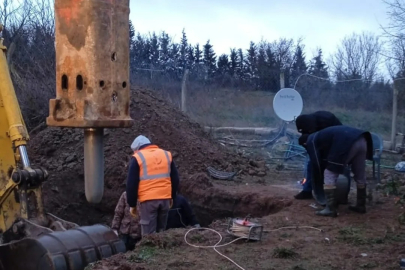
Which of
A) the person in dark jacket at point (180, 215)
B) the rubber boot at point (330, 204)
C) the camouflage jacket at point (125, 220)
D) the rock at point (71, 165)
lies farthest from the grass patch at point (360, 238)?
the rock at point (71, 165)

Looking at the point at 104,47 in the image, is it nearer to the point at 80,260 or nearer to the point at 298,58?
the point at 80,260

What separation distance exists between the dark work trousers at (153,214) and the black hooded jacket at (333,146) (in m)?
2.40

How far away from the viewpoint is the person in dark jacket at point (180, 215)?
8.97m

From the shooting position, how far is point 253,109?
24406 millimetres

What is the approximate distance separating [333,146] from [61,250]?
4215mm

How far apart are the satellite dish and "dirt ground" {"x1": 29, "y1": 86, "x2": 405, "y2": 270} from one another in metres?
1.30

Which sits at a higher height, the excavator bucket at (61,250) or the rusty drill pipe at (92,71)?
the rusty drill pipe at (92,71)

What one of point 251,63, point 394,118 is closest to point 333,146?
point 394,118

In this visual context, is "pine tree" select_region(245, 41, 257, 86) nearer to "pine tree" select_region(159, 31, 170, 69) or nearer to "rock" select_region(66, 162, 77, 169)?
"pine tree" select_region(159, 31, 170, 69)

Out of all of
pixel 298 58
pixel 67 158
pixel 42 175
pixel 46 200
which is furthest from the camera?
pixel 298 58

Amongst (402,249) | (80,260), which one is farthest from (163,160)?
(402,249)

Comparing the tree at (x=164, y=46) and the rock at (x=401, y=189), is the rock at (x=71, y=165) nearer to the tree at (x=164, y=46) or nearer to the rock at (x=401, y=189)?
the rock at (x=401, y=189)

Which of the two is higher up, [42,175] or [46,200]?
[42,175]

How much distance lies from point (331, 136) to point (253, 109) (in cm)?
1563
